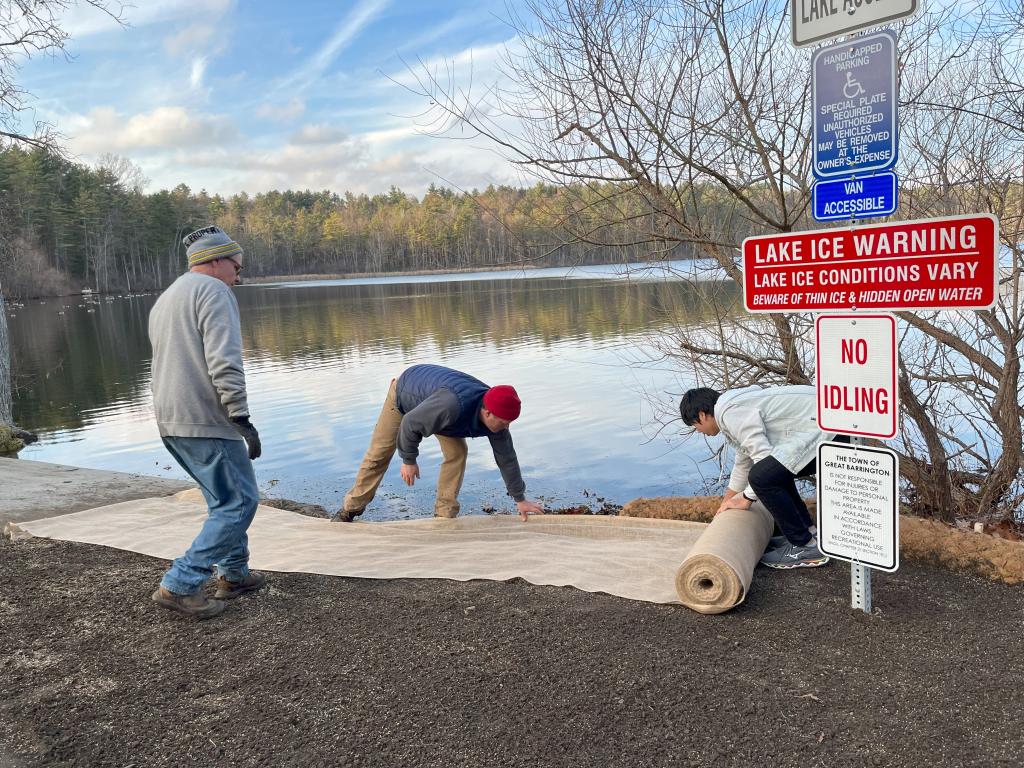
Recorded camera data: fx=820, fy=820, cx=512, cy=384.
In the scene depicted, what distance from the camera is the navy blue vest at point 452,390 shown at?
5812 mm

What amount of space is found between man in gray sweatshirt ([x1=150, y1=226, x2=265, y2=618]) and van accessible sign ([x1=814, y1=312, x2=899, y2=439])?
294 cm

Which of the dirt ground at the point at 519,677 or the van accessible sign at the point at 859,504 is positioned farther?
the van accessible sign at the point at 859,504

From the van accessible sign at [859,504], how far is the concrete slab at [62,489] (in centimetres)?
586

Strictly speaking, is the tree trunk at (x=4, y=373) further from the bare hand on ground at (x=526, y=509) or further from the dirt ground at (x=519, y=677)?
the bare hand on ground at (x=526, y=509)

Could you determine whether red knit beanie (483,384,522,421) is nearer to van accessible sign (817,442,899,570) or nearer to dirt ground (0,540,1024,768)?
dirt ground (0,540,1024,768)

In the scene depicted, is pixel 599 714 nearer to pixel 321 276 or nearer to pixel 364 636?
pixel 364 636

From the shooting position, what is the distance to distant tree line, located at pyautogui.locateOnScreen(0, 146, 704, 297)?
23.5 ft

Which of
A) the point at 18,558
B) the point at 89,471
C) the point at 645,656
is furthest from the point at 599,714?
the point at 89,471

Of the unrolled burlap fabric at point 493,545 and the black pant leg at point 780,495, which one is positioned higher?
the black pant leg at point 780,495

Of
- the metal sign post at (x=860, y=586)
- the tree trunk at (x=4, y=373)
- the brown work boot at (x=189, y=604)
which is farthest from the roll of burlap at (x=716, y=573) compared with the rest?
the tree trunk at (x=4, y=373)

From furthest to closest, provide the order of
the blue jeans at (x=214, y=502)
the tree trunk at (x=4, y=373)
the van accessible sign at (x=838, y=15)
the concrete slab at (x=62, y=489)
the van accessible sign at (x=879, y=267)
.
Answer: the tree trunk at (x=4, y=373)
the concrete slab at (x=62, y=489)
the blue jeans at (x=214, y=502)
the van accessible sign at (x=838, y=15)
the van accessible sign at (x=879, y=267)

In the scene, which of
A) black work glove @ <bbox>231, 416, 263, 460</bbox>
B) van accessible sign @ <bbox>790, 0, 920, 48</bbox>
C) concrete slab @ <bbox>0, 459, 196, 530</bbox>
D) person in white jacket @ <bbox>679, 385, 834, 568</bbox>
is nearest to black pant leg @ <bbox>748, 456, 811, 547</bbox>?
person in white jacket @ <bbox>679, 385, 834, 568</bbox>

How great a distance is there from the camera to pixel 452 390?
19.0ft

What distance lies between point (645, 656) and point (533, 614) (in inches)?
29.6
